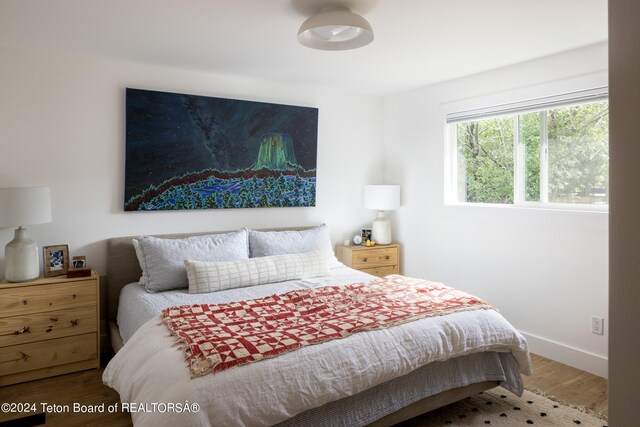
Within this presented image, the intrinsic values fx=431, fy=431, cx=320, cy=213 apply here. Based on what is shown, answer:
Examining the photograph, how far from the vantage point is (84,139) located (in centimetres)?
339

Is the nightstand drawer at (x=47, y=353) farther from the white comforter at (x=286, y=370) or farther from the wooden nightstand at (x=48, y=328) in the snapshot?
the white comforter at (x=286, y=370)

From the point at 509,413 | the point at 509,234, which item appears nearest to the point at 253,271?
the point at 509,413

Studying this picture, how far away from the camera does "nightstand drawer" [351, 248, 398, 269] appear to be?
436cm

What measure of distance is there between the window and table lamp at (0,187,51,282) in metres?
3.45

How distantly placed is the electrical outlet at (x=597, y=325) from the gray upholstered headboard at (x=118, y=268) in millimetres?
3489

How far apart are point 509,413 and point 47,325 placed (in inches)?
120

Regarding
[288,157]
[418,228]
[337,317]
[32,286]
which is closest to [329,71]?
[288,157]

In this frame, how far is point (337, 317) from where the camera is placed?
244 centimetres

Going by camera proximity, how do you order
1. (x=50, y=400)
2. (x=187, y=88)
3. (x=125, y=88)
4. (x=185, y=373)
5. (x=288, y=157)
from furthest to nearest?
(x=288, y=157)
(x=187, y=88)
(x=125, y=88)
(x=50, y=400)
(x=185, y=373)

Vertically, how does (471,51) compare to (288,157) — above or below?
above

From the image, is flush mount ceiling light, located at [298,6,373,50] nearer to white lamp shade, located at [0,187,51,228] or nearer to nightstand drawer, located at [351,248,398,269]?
white lamp shade, located at [0,187,51,228]

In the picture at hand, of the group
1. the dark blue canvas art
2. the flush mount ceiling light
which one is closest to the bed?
the dark blue canvas art

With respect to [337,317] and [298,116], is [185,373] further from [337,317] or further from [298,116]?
[298,116]

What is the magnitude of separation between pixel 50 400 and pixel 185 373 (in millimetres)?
1525
